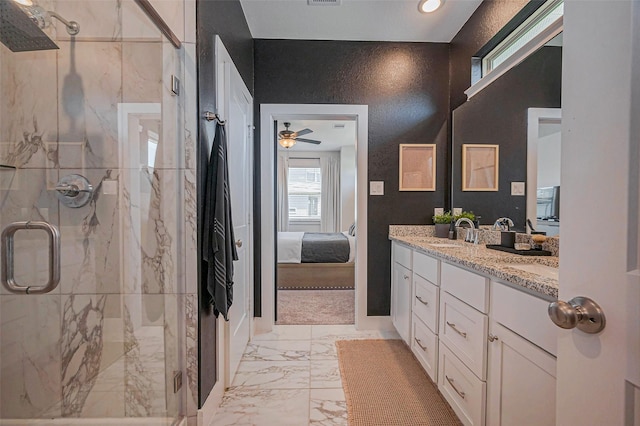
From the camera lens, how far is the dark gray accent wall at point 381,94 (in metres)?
2.60

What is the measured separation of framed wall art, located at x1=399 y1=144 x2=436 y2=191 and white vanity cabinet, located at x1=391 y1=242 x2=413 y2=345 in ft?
1.95

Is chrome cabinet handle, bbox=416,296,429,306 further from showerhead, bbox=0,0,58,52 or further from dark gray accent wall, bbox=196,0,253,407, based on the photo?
showerhead, bbox=0,0,58,52

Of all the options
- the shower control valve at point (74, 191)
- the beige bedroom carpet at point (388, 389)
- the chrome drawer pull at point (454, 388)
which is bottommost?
the beige bedroom carpet at point (388, 389)

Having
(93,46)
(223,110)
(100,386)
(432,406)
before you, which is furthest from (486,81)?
(100,386)

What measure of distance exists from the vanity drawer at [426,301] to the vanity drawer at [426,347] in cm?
5

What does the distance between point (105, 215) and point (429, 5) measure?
2.50 metres

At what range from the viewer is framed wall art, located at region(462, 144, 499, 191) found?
2.05 meters

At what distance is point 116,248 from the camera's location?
1.34 metres

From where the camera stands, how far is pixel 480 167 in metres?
2.21

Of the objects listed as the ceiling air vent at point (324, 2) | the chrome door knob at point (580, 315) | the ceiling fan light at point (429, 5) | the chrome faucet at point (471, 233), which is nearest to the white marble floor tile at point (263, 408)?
the chrome door knob at point (580, 315)

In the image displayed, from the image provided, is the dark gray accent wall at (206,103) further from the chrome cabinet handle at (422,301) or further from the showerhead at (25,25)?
the chrome cabinet handle at (422,301)

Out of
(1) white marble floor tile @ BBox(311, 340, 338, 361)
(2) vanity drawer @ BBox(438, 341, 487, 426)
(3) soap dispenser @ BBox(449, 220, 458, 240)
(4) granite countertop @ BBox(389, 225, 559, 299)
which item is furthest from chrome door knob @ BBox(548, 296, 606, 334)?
(3) soap dispenser @ BBox(449, 220, 458, 240)

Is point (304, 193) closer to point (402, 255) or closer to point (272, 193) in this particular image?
point (272, 193)

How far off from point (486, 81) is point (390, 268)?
1670 mm
